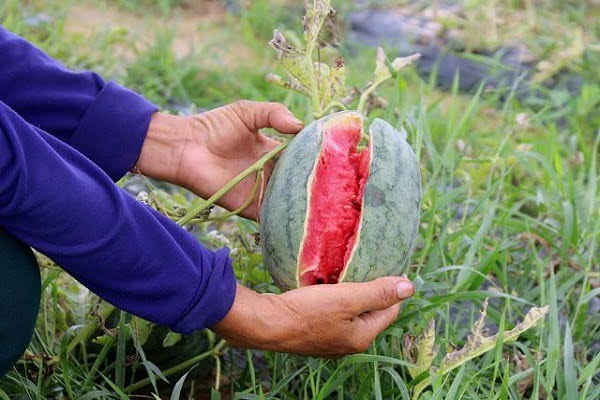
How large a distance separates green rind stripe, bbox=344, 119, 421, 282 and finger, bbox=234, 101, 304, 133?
265mm

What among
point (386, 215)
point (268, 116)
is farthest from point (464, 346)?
point (268, 116)

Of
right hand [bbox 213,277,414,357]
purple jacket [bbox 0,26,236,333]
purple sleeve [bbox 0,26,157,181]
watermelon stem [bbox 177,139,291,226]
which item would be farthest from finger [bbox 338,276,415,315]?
purple sleeve [bbox 0,26,157,181]

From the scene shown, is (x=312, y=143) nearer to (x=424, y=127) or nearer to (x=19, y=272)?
(x=19, y=272)

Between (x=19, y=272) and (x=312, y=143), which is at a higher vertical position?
(x=312, y=143)

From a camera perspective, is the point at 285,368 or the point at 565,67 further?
the point at 565,67

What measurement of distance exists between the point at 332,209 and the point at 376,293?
210 millimetres

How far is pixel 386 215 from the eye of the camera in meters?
1.84

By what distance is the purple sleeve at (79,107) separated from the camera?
2146 millimetres

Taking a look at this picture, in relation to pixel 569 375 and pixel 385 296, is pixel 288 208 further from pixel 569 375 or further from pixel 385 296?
pixel 569 375

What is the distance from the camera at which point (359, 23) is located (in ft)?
17.6

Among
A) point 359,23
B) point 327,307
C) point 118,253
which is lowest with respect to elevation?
point 359,23

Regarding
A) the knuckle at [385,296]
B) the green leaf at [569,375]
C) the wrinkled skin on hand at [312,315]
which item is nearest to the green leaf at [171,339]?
the wrinkled skin on hand at [312,315]

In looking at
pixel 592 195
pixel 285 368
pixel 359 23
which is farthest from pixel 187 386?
pixel 359 23

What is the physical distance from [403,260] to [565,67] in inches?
117
